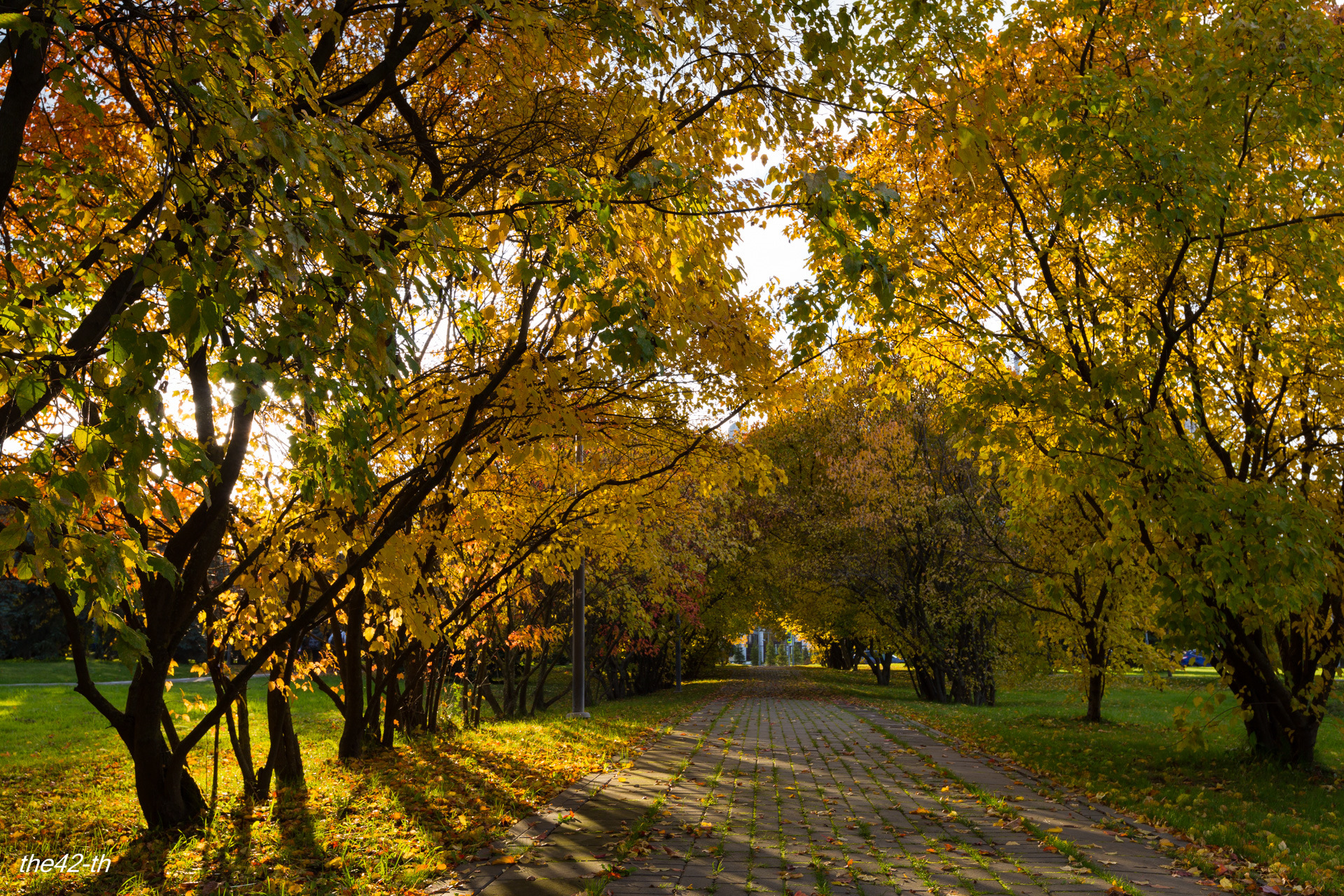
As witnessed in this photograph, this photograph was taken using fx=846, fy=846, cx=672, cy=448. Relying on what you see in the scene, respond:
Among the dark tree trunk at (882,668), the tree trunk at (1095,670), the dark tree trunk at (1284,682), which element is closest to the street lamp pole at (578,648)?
the tree trunk at (1095,670)

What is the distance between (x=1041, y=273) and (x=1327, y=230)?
8.91ft

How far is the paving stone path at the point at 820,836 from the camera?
4.91m

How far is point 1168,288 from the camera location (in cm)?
778

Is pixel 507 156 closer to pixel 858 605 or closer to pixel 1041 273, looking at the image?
pixel 1041 273

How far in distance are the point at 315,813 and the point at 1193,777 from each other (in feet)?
28.1

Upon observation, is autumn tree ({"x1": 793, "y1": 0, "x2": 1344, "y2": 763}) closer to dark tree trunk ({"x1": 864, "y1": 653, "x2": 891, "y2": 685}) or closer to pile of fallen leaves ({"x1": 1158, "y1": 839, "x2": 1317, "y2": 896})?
pile of fallen leaves ({"x1": 1158, "y1": 839, "x2": 1317, "y2": 896})

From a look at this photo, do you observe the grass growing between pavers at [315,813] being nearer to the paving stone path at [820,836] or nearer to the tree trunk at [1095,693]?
the paving stone path at [820,836]

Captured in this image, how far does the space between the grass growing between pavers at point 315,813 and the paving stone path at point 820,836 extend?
20.1 inches

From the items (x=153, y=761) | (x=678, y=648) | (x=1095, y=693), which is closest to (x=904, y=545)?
(x=1095, y=693)

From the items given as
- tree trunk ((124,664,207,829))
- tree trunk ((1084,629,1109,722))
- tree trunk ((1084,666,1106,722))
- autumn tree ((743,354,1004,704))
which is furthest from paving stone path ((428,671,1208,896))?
autumn tree ((743,354,1004,704))

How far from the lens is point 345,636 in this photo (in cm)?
1030

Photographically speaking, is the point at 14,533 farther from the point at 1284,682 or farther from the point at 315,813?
the point at 1284,682

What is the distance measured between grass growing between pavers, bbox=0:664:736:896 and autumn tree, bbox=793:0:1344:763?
4379 mm

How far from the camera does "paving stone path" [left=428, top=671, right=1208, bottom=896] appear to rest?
4.91m
